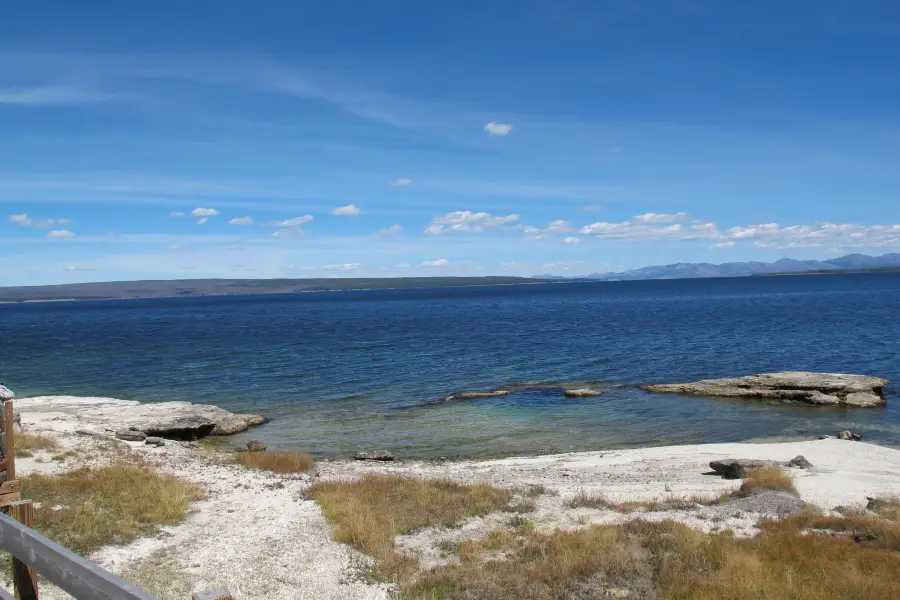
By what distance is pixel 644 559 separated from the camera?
12461 millimetres

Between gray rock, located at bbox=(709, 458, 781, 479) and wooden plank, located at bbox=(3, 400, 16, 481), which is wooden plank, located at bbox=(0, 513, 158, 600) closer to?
wooden plank, located at bbox=(3, 400, 16, 481)

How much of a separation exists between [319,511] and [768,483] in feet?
43.8

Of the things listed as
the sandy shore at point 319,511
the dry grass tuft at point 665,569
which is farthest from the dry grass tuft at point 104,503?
the dry grass tuft at point 665,569

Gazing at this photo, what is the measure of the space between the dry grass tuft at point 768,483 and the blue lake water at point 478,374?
10684mm

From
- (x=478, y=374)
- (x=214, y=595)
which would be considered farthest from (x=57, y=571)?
(x=478, y=374)

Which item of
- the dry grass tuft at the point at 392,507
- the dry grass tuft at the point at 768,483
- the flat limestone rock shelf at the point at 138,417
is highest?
the dry grass tuft at the point at 392,507

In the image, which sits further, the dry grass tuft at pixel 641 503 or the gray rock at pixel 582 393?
the gray rock at pixel 582 393

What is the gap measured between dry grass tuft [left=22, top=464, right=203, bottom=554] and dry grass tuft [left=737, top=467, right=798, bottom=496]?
15.9 meters

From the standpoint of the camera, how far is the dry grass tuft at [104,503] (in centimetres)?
1334

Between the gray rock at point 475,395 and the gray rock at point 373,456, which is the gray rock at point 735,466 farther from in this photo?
the gray rock at point 475,395

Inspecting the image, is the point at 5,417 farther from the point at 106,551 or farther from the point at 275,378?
the point at 275,378

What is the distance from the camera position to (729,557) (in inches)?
472

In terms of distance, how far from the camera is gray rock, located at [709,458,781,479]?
72.2 ft

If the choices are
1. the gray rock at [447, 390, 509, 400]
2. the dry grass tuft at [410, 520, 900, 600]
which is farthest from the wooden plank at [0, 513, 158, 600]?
the gray rock at [447, 390, 509, 400]
